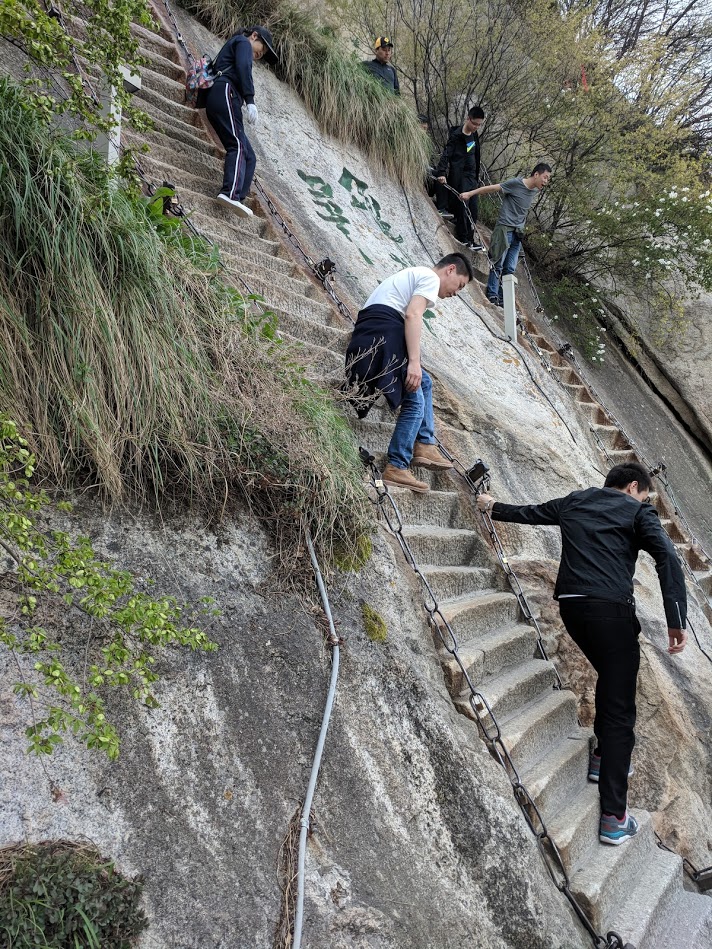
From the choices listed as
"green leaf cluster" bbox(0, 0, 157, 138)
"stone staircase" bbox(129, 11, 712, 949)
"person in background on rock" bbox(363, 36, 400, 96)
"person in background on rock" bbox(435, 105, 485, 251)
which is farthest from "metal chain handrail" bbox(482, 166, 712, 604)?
"green leaf cluster" bbox(0, 0, 157, 138)

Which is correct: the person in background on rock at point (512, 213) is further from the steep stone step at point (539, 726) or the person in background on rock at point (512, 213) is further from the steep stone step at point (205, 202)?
the steep stone step at point (539, 726)

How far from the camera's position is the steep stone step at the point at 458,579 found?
396cm

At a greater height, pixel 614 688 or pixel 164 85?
pixel 164 85

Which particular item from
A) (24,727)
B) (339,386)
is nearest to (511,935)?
(24,727)

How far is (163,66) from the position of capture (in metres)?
7.25

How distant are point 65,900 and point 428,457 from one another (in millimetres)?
3295

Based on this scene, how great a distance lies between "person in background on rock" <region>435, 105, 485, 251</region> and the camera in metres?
9.54

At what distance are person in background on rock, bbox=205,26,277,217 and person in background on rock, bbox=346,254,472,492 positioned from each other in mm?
2323

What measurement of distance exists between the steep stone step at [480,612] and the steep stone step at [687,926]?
1.67 m

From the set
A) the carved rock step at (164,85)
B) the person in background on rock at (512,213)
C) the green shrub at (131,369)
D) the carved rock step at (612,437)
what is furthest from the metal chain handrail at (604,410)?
the green shrub at (131,369)

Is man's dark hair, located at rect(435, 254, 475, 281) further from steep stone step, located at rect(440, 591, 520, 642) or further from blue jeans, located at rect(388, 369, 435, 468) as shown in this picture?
steep stone step, located at rect(440, 591, 520, 642)

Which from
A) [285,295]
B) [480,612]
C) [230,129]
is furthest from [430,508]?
[230,129]

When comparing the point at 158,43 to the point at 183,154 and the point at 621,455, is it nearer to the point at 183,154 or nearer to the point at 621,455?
the point at 183,154

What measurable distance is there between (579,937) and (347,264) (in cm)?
591
